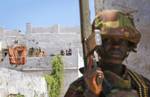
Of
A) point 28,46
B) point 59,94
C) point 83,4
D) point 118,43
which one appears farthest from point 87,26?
point 28,46

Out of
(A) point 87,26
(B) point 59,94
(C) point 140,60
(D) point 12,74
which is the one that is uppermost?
(A) point 87,26

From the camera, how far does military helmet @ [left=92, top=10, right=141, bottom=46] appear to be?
160 centimetres

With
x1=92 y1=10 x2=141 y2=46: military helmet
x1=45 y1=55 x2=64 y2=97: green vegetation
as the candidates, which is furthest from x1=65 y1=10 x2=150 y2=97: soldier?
x1=45 y1=55 x2=64 y2=97: green vegetation

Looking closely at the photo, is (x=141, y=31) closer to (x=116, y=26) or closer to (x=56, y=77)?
(x=116, y=26)

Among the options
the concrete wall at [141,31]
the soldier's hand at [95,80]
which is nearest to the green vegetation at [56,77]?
the concrete wall at [141,31]

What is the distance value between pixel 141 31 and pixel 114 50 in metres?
0.55

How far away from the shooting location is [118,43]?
1.63 m

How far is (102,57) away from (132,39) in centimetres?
10

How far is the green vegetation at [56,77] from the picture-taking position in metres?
14.6

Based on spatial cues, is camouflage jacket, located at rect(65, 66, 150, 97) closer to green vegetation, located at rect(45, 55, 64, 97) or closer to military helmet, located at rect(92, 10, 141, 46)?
military helmet, located at rect(92, 10, 141, 46)

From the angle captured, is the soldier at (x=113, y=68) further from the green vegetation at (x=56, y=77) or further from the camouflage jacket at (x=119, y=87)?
the green vegetation at (x=56, y=77)

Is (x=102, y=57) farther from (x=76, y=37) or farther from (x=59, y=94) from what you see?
(x=76, y=37)

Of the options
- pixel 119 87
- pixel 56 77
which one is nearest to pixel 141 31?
pixel 119 87

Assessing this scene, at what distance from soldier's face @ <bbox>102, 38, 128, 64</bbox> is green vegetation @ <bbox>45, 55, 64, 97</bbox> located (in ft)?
42.2
